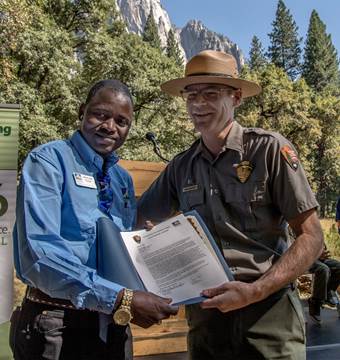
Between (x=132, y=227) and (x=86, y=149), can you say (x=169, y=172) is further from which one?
(x=86, y=149)

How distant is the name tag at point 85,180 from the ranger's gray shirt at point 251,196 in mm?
429

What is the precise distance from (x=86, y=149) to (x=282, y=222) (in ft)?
2.47

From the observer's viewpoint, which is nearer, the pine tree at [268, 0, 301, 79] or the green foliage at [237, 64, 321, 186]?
the green foliage at [237, 64, 321, 186]

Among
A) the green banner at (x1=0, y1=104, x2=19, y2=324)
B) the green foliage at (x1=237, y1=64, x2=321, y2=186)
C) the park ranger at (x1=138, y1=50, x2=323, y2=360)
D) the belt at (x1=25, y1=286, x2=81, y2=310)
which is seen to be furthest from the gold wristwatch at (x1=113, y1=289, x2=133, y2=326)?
the green foliage at (x1=237, y1=64, x2=321, y2=186)

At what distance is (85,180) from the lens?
64.6 inches

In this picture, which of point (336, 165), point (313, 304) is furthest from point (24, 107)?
point (336, 165)

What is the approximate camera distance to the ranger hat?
6.12ft

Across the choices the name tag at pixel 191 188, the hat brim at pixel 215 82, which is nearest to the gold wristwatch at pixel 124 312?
the name tag at pixel 191 188

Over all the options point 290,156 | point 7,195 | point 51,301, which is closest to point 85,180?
point 51,301

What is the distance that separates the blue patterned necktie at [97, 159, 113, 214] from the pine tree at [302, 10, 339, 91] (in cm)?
4804

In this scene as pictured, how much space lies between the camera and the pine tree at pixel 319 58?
4644 centimetres

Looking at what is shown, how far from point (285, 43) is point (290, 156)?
49391mm

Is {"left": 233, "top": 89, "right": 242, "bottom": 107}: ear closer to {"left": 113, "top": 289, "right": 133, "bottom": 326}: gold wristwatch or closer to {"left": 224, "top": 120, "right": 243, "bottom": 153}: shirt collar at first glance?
{"left": 224, "top": 120, "right": 243, "bottom": 153}: shirt collar

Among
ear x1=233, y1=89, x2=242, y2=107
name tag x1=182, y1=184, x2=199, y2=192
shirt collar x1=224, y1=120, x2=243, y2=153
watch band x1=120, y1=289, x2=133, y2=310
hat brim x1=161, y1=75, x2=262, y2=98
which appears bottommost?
watch band x1=120, y1=289, x2=133, y2=310
